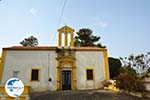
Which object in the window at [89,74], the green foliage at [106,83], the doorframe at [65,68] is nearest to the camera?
the green foliage at [106,83]

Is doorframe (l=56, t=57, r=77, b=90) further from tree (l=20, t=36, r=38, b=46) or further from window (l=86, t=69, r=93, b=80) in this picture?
tree (l=20, t=36, r=38, b=46)

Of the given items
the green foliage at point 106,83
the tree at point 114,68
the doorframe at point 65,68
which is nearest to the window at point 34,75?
the doorframe at point 65,68

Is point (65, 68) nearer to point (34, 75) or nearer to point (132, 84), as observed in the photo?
point (34, 75)

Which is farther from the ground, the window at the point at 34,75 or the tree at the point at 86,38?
the tree at the point at 86,38

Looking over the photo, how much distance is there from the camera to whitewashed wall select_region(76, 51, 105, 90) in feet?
75.1

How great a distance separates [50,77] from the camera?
22.6m

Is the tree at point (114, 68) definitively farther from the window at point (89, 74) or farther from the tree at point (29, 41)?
the tree at point (29, 41)

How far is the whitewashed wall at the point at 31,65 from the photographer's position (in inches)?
872

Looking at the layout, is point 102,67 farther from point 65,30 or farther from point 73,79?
point 65,30

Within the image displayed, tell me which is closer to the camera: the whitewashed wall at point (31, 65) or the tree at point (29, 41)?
the whitewashed wall at point (31, 65)

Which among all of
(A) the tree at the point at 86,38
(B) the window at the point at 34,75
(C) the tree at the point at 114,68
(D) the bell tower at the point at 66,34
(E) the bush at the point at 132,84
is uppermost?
(A) the tree at the point at 86,38

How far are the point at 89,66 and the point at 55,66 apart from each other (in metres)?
3.84

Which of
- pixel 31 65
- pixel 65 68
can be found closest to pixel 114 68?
pixel 65 68

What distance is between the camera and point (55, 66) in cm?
2291
